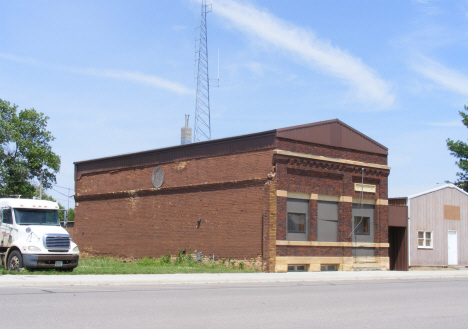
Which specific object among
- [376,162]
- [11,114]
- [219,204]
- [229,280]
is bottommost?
[229,280]

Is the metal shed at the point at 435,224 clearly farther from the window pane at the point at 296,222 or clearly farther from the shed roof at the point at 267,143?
the window pane at the point at 296,222

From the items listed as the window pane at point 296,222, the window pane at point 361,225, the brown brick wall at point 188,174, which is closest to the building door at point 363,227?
the window pane at point 361,225

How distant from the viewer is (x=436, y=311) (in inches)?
508

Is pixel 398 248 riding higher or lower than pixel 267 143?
lower

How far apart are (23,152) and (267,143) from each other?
36.1 m

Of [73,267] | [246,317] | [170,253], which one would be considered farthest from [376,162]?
[246,317]

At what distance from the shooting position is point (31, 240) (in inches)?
841

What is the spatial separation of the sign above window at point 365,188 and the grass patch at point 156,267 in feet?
27.0

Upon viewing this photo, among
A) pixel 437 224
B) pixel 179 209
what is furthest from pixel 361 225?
pixel 179 209

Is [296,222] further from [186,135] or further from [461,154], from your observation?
[461,154]

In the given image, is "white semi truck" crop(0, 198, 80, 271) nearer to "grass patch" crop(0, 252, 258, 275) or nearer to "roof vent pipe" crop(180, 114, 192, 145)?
"grass patch" crop(0, 252, 258, 275)

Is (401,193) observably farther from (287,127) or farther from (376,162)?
(287,127)

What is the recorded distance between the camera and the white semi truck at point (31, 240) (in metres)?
21.0

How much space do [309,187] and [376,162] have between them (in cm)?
585
